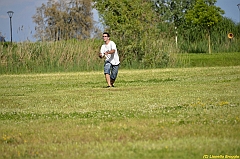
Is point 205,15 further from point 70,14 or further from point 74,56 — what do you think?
point 70,14

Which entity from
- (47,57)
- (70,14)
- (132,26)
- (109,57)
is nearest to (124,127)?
(109,57)

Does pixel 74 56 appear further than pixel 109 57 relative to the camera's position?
Yes

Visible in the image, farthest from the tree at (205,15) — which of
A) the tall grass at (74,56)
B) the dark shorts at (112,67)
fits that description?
the dark shorts at (112,67)

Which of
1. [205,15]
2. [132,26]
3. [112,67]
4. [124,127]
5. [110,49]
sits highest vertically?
[205,15]

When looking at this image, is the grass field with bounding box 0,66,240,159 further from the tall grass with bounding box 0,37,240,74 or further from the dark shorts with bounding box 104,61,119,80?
the tall grass with bounding box 0,37,240,74

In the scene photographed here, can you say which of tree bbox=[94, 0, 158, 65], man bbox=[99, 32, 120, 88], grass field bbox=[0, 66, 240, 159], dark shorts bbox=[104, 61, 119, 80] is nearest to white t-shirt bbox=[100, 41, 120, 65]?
man bbox=[99, 32, 120, 88]

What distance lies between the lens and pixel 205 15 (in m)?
44.8

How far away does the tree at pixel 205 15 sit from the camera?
44.8 meters

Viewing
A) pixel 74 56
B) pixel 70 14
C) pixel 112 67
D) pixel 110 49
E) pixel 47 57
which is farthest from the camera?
pixel 70 14

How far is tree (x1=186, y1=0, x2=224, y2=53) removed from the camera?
4481 cm

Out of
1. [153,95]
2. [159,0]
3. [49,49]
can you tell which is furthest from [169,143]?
[159,0]

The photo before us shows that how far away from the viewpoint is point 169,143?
299 inches

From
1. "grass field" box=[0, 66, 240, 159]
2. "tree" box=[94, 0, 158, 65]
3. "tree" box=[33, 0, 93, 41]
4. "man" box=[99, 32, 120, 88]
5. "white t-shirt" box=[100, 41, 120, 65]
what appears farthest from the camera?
"tree" box=[33, 0, 93, 41]

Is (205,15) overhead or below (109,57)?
overhead
